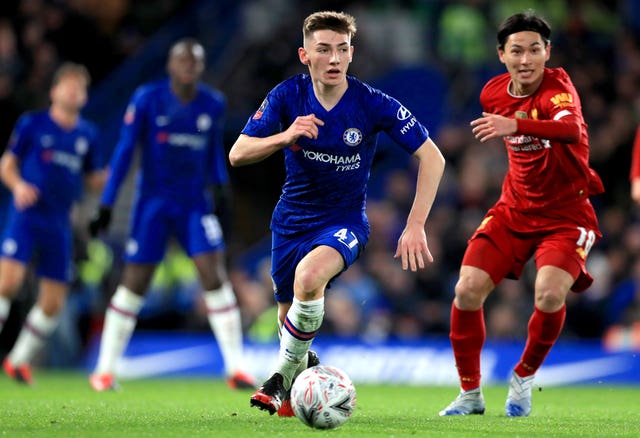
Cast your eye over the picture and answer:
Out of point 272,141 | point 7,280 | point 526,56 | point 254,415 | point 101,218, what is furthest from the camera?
point 7,280

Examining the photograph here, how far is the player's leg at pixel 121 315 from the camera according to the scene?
9.78 metres

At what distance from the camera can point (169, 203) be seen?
9797mm

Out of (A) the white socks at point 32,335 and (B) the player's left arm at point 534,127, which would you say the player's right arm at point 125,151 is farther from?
(B) the player's left arm at point 534,127

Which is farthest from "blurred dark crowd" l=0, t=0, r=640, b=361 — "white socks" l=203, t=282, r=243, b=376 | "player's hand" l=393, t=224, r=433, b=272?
"player's hand" l=393, t=224, r=433, b=272

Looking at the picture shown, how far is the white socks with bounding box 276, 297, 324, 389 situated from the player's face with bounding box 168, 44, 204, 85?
385cm

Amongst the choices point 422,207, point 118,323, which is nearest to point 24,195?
point 118,323

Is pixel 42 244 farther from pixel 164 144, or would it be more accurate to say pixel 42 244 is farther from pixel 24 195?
pixel 164 144

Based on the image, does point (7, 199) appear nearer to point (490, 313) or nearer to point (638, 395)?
point (490, 313)

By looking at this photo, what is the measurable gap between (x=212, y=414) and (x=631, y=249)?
25.7 ft

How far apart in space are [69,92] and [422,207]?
5.40 m

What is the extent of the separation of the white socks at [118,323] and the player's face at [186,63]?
73.8 inches

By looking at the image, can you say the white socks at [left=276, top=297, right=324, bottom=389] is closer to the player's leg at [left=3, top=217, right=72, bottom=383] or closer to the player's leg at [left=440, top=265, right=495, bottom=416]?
the player's leg at [left=440, top=265, right=495, bottom=416]

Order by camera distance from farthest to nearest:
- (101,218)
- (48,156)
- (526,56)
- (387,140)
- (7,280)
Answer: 1. (387,140)
2. (48,156)
3. (7,280)
4. (101,218)
5. (526,56)

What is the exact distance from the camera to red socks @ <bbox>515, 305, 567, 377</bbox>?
278 inches
